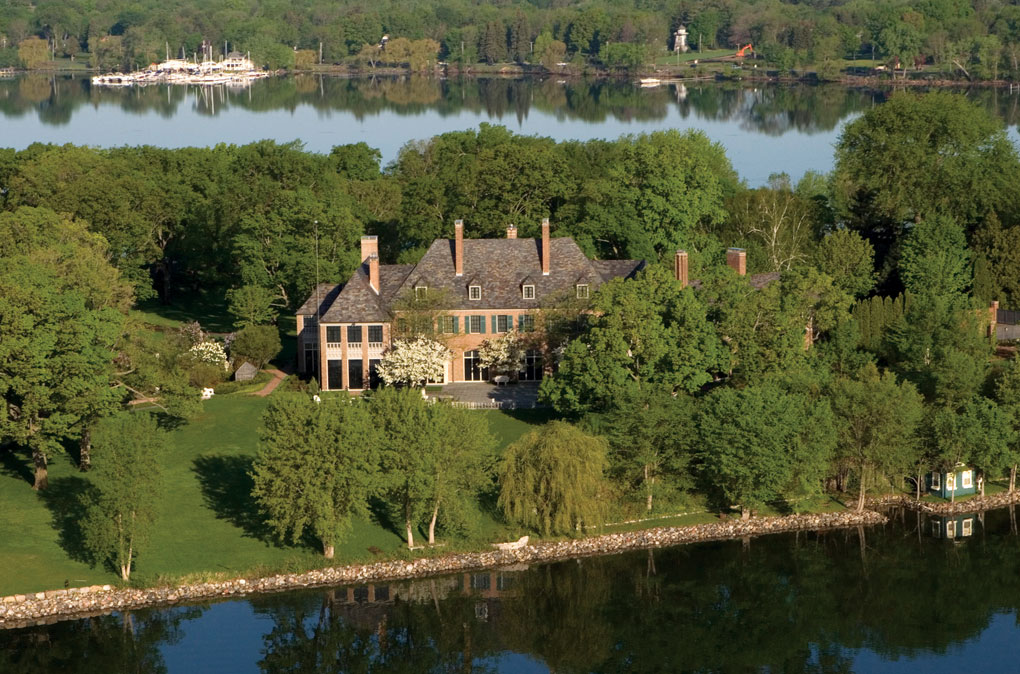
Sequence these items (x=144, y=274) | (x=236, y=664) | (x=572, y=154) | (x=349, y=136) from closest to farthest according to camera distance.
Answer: (x=236, y=664) → (x=144, y=274) → (x=572, y=154) → (x=349, y=136)

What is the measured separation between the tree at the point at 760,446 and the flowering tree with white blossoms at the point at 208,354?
28.4 metres

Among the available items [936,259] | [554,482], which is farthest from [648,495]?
[936,259]

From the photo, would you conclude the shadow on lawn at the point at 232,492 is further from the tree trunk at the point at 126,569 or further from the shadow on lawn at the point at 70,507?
the tree trunk at the point at 126,569

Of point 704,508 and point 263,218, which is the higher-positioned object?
point 263,218

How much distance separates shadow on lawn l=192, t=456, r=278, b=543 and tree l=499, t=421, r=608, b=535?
996cm

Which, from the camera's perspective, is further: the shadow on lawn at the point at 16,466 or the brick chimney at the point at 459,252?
the brick chimney at the point at 459,252

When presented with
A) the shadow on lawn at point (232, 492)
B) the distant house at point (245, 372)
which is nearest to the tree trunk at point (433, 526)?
the shadow on lawn at point (232, 492)

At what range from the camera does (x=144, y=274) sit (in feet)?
331

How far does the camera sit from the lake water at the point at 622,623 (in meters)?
57.6

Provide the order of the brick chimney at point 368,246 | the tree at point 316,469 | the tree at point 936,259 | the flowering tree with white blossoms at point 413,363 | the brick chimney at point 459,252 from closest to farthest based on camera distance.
Answer: the tree at point 316,469 < the flowering tree with white blossoms at point 413,363 < the brick chimney at point 459,252 < the brick chimney at point 368,246 < the tree at point 936,259

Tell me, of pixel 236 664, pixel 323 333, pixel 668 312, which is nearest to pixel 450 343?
pixel 323 333

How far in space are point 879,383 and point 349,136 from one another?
136 meters

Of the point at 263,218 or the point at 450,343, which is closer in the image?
the point at 450,343

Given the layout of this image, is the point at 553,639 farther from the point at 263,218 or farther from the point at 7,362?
the point at 263,218
